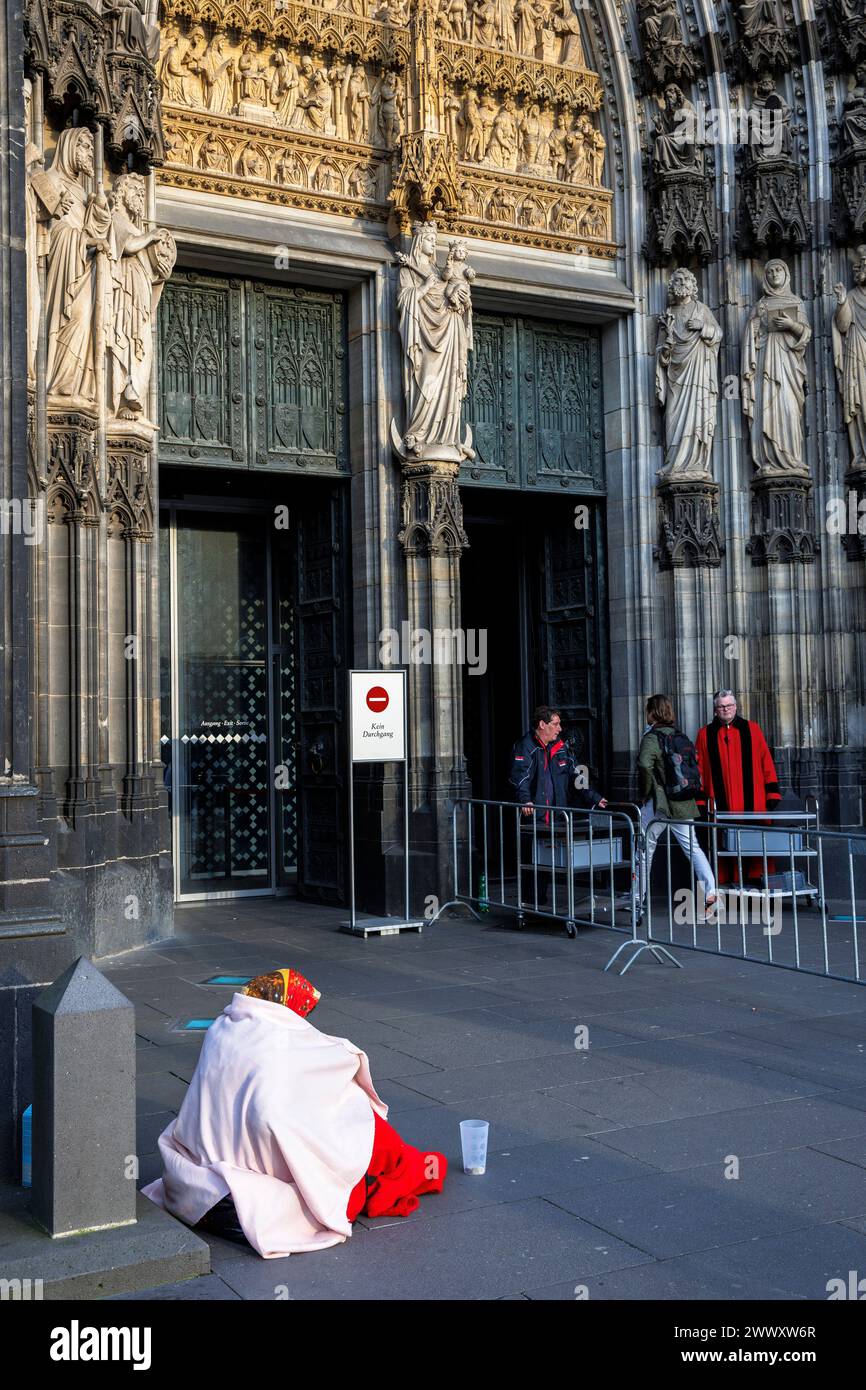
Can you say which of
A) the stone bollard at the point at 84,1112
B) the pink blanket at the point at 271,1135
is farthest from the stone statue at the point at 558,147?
the stone bollard at the point at 84,1112

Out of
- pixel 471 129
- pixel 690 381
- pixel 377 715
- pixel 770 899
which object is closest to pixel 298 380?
pixel 471 129

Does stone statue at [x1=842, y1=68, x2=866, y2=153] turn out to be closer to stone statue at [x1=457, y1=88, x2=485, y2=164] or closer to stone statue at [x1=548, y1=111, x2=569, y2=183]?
stone statue at [x1=548, y1=111, x2=569, y2=183]

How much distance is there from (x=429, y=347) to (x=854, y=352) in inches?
177

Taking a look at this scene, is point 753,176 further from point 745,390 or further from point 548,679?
point 548,679

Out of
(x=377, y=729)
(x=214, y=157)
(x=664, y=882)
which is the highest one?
(x=214, y=157)

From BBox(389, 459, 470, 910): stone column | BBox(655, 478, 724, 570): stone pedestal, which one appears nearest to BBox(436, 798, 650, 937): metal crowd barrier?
BBox(389, 459, 470, 910): stone column

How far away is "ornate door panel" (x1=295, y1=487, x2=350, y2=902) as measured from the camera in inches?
517

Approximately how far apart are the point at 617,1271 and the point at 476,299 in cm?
1100

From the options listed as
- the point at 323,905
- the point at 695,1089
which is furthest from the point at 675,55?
the point at 695,1089

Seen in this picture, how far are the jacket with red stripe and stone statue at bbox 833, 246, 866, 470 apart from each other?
4.88 meters

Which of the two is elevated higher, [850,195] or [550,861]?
[850,195]

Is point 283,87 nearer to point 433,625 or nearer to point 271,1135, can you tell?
point 433,625

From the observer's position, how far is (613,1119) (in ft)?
19.5

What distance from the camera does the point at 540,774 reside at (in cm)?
1164
